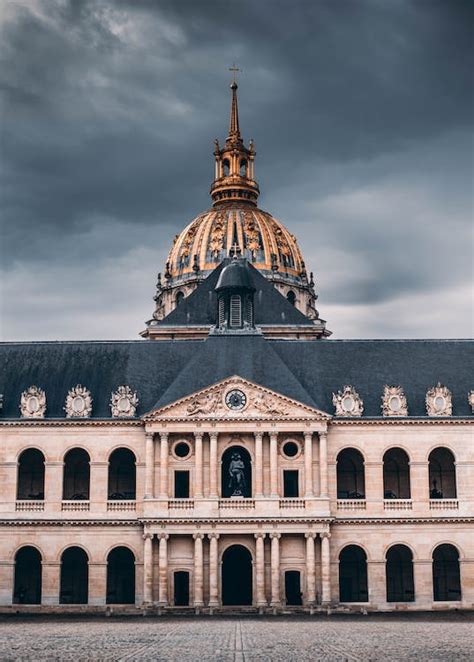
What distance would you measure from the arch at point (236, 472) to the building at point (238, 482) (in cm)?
10

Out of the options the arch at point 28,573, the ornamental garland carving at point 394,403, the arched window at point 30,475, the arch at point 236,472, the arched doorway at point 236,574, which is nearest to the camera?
the arched doorway at point 236,574

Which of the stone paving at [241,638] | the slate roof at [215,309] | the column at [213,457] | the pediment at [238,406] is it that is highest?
the slate roof at [215,309]

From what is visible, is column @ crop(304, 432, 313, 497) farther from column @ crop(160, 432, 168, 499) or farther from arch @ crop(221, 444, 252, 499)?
column @ crop(160, 432, 168, 499)

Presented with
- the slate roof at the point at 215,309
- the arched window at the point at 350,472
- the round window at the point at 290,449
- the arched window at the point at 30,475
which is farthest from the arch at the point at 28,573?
the slate roof at the point at 215,309

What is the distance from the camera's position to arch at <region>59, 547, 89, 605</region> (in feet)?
255

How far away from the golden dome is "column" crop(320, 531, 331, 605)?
8154 cm

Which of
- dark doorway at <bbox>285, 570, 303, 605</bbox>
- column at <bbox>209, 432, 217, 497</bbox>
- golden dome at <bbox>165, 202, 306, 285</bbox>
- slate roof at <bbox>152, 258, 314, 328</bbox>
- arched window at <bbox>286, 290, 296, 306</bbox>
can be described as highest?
golden dome at <bbox>165, 202, 306, 285</bbox>

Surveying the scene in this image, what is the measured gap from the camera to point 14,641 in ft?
165

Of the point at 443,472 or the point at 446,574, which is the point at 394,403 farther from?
the point at 446,574

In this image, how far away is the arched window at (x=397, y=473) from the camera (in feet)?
264

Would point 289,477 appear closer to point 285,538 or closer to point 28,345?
point 285,538

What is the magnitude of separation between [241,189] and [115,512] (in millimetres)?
94524

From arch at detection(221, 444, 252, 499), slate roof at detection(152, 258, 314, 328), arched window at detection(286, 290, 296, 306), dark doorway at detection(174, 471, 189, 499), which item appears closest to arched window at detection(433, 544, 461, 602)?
arch at detection(221, 444, 252, 499)

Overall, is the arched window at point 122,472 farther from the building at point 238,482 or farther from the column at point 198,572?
the column at point 198,572
